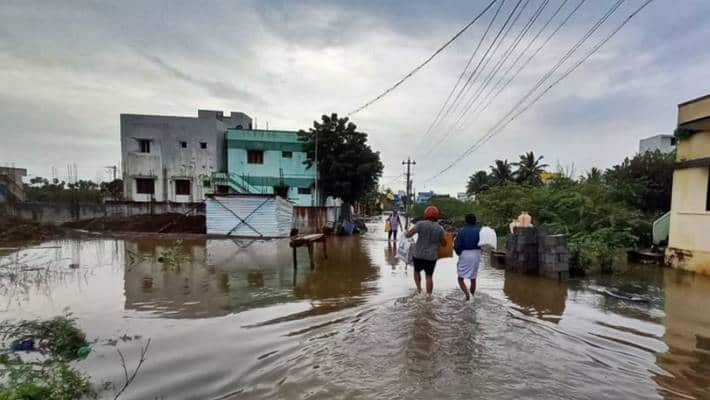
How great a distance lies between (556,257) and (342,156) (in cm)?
1817

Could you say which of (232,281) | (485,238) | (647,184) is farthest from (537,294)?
(647,184)

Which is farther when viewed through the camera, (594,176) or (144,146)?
(144,146)

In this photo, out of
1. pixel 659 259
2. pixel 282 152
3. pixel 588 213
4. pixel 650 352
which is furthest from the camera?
pixel 282 152

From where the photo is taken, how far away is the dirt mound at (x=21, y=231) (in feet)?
57.6

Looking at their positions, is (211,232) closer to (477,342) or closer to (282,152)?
(282,152)

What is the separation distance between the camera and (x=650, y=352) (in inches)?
200

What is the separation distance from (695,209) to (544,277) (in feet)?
20.5

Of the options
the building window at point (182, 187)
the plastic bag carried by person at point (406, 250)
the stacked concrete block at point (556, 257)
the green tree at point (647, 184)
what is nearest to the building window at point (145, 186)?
the building window at point (182, 187)

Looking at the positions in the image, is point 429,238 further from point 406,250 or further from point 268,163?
point 268,163

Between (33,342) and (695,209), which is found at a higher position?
(695,209)

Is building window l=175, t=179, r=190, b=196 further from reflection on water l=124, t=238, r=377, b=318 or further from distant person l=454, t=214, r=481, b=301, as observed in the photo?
distant person l=454, t=214, r=481, b=301

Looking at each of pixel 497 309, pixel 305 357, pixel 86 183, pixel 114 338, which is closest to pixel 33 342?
pixel 114 338

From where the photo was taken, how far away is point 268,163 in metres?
31.3

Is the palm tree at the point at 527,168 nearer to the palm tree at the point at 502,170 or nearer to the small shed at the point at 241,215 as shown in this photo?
the palm tree at the point at 502,170
